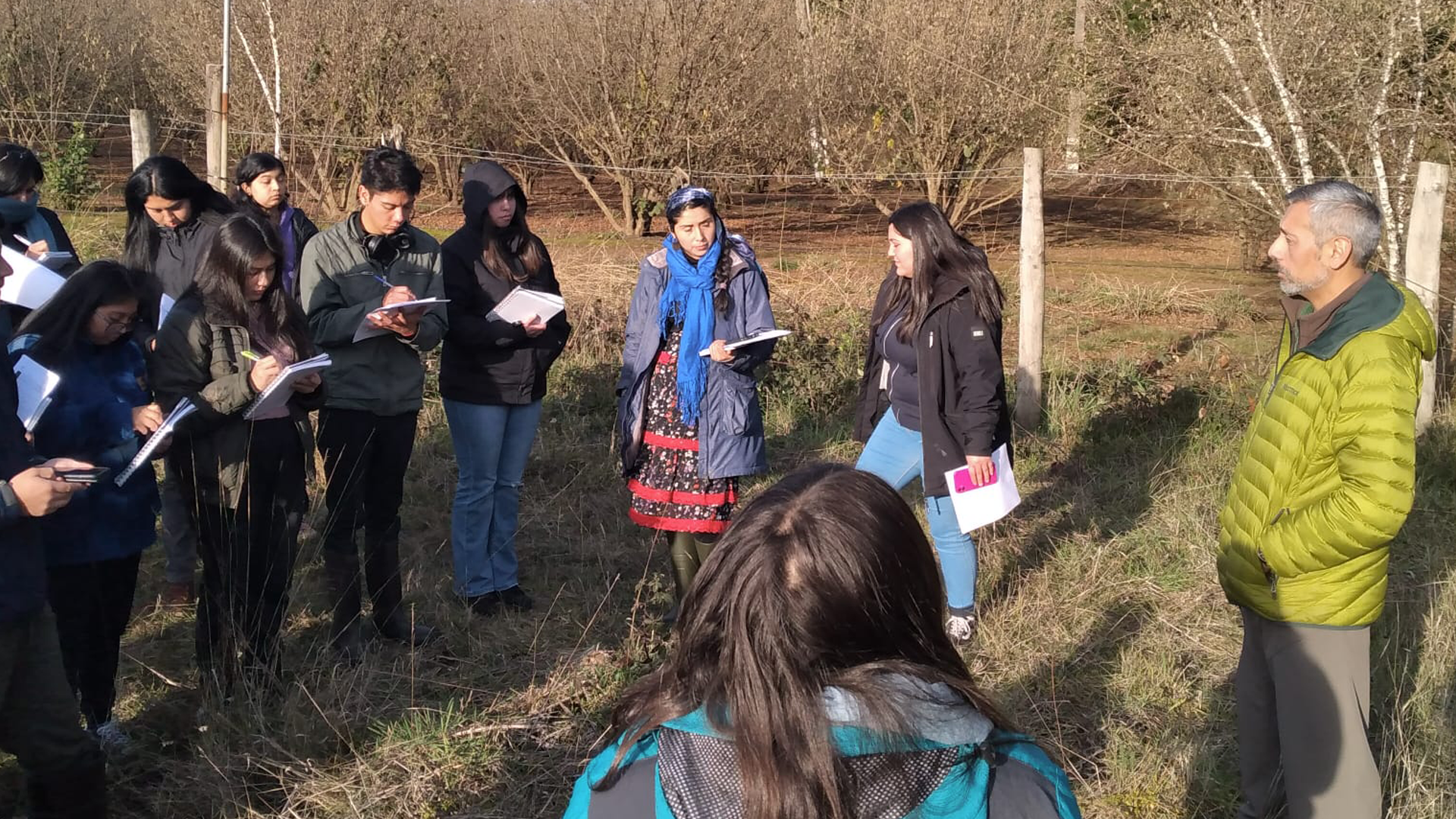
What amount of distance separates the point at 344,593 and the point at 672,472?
1.30 m

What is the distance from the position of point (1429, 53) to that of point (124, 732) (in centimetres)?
908

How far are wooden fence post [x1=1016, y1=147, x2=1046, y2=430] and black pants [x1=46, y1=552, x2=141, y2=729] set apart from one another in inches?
196

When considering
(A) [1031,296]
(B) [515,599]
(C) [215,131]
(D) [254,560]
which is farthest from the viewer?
(C) [215,131]

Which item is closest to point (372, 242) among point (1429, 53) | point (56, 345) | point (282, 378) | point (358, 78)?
point (282, 378)

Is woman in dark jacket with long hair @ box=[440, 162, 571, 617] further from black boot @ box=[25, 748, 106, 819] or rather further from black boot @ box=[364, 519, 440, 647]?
black boot @ box=[25, 748, 106, 819]

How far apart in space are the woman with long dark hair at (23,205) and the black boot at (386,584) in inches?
65.7

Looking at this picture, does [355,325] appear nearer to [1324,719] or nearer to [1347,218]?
[1347,218]

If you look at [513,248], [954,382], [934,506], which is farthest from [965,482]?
[513,248]

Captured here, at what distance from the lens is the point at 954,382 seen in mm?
4309

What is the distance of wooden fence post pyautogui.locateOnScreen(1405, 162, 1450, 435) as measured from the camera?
650cm

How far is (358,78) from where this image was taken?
14.3 meters

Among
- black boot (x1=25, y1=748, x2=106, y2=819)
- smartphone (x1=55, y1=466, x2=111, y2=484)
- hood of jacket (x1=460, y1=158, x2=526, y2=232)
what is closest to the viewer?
smartphone (x1=55, y1=466, x2=111, y2=484)

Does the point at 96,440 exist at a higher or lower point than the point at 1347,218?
lower

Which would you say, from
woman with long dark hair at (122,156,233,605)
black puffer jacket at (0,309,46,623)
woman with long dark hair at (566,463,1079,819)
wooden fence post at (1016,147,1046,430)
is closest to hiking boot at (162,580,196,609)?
woman with long dark hair at (122,156,233,605)
